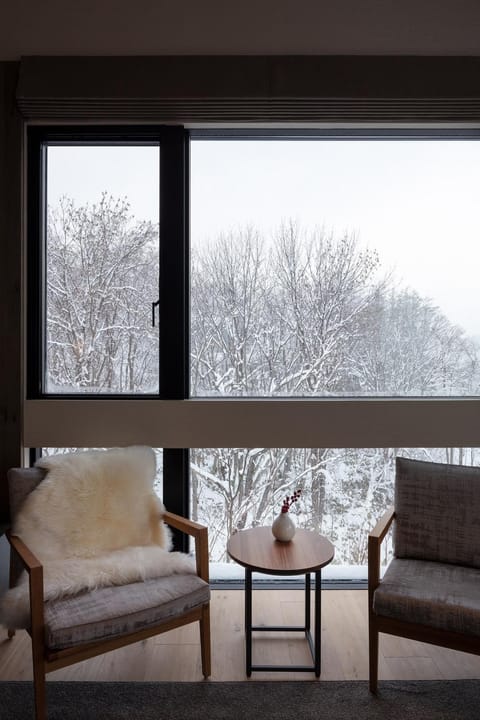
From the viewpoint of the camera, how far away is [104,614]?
178cm

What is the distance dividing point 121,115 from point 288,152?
3.08 ft

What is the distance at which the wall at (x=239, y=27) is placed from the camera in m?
2.53

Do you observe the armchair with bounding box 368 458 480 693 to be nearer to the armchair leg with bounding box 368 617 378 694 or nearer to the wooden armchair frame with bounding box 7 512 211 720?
the armchair leg with bounding box 368 617 378 694

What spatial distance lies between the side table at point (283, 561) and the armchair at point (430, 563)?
0.23 m

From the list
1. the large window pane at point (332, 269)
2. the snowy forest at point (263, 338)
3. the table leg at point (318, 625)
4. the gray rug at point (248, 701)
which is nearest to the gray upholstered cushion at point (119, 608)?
the gray rug at point (248, 701)

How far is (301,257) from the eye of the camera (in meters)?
2.72

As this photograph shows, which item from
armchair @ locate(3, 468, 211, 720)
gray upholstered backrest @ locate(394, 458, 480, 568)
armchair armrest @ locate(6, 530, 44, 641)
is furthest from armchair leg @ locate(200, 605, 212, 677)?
gray upholstered backrest @ locate(394, 458, 480, 568)

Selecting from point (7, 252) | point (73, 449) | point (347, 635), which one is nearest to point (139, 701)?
point (347, 635)

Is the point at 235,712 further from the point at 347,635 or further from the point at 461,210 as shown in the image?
the point at 461,210

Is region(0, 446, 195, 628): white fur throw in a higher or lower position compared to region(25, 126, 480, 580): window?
lower

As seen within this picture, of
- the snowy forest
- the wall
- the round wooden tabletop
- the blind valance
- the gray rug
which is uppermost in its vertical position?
the wall

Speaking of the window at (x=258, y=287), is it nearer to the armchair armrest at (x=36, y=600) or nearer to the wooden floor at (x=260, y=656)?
the wooden floor at (x=260, y=656)

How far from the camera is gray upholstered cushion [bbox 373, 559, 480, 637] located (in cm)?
179

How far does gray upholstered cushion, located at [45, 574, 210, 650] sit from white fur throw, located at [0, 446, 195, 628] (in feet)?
0.17
